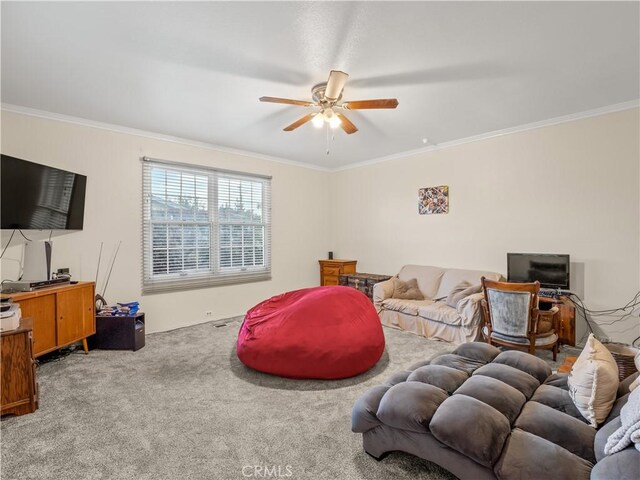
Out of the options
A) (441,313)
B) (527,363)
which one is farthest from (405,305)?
(527,363)

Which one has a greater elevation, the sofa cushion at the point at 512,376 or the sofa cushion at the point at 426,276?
the sofa cushion at the point at 426,276

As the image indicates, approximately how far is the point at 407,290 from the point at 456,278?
706mm

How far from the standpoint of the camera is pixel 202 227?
194 inches

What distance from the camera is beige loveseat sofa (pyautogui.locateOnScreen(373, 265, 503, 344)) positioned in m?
3.80

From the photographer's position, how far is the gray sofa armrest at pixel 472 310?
3.74 metres

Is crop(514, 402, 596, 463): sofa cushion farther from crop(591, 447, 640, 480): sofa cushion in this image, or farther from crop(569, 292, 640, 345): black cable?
crop(569, 292, 640, 345): black cable

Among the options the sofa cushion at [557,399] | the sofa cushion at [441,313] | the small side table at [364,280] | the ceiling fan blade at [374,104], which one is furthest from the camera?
the small side table at [364,280]

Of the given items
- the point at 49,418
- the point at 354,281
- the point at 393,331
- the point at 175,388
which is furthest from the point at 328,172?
the point at 49,418

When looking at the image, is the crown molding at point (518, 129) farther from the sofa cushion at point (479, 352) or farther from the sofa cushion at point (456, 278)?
the sofa cushion at point (479, 352)

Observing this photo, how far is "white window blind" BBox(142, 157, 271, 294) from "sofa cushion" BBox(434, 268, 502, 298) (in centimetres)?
287

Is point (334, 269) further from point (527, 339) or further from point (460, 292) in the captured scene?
point (527, 339)

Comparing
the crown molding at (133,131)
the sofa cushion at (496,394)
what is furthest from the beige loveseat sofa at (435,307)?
the crown molding at (133,131)

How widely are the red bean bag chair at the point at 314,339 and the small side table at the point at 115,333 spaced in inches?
56.5

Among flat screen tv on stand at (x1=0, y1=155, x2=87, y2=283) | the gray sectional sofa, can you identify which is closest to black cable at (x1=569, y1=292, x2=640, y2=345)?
the gray sectional sofa
